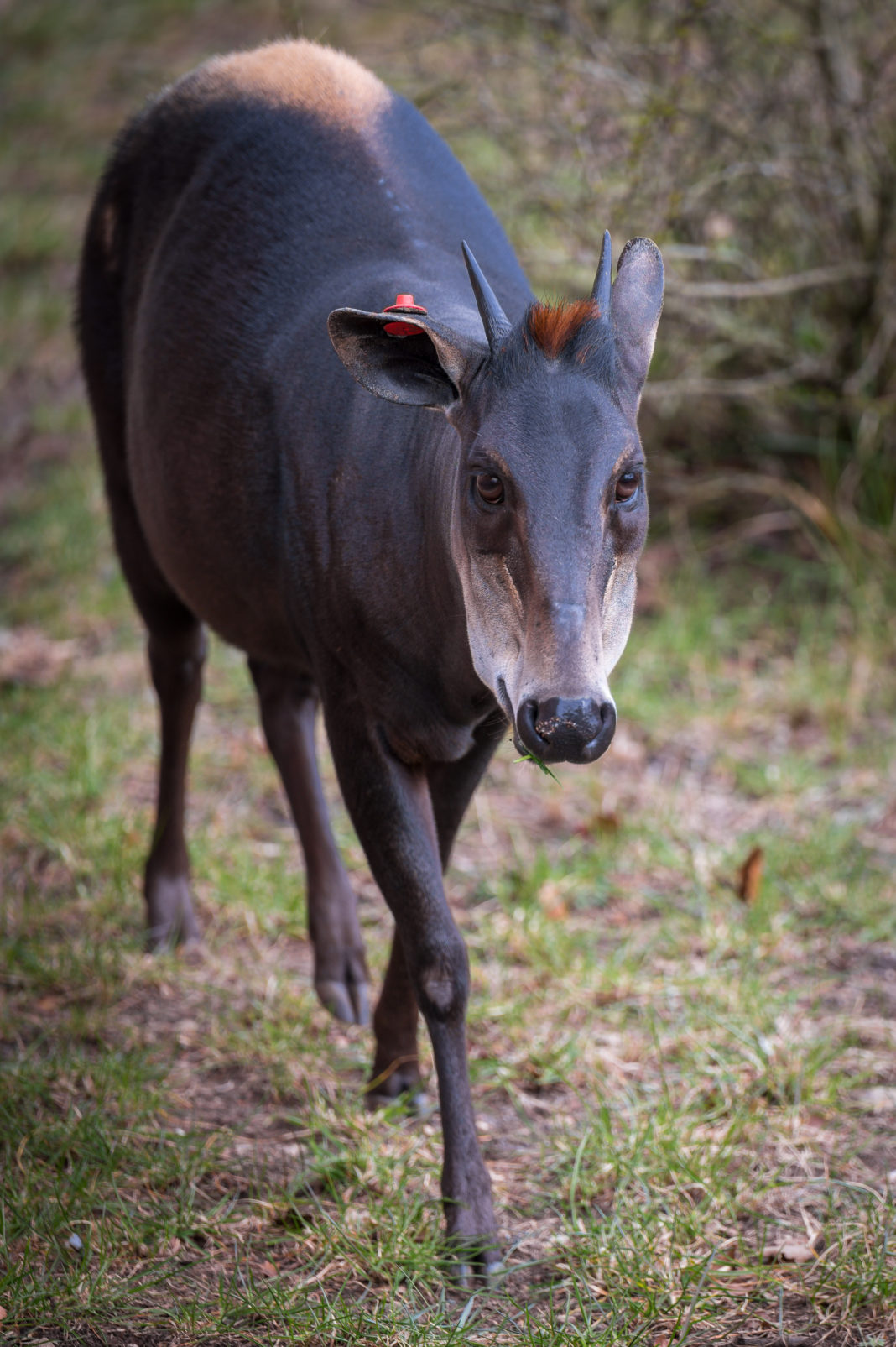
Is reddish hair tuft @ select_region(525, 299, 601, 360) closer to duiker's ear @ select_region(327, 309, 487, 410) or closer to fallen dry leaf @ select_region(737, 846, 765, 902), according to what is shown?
duiker's ear @ select_region(327, 309, 487, 410)

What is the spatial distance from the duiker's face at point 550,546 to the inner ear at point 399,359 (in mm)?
100

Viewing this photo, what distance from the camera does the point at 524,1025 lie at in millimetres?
3850

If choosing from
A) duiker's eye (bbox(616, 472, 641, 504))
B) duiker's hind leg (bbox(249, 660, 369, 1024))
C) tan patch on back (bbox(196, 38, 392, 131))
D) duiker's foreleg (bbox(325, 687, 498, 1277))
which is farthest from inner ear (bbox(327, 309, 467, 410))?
duiker's hind leg (bbox(249, 660, 369, 1024))

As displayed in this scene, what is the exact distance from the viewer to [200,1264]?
2973mm

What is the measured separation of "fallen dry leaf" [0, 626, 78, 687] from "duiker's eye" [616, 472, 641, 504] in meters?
3.59

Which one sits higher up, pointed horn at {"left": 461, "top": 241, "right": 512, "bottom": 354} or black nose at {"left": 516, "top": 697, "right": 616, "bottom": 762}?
pointed horn at {"left": 461, "top": 241, "right": 512, "bottom": 354}

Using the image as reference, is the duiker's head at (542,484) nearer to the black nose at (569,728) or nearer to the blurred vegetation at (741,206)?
the black nose at (569,728)

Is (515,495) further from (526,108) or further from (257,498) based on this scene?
(526,108)

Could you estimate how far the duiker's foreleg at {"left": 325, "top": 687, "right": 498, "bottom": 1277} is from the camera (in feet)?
10.0

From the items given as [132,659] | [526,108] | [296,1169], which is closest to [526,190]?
[526,108]

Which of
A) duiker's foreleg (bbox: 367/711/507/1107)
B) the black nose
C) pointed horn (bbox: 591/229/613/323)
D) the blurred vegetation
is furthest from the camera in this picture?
the blurred vegetation

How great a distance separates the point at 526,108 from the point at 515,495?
4.57m

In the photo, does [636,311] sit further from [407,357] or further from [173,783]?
[173,783]

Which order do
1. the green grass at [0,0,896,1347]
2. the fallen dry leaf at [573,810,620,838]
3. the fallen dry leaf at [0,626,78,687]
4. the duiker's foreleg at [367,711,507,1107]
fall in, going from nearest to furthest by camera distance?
the green grass at [0,0,896,1347] < the duiker's foreleg at [367,711,507,1107] < the fallen dry leaf at [573,810,620,838] < the fallen dry leaf at [0,626,78,687]
